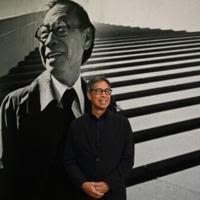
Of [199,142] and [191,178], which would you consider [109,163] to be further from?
[199,142]

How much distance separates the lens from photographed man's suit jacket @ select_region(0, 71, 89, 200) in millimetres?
2572

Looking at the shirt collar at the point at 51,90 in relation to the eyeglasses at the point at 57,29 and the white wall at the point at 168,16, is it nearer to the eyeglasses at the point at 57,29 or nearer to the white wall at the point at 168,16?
the eyeglasses at the point at 57,29

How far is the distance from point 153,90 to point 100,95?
269 cm

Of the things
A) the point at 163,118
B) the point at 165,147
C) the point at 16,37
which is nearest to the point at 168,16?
the point at 163,118

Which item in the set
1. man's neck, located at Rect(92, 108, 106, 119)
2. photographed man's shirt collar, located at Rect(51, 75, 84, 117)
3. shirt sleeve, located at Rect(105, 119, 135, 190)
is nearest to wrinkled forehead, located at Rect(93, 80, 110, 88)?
man's neck, located at Rect(92, 108, 106, 119)

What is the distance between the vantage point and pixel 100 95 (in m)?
1.90

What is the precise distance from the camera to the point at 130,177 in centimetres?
282

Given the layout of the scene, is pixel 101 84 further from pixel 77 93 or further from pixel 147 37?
pixel 147 37

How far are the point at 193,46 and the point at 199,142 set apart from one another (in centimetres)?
431

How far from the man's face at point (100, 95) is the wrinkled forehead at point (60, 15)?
829mm

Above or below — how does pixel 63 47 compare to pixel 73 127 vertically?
above

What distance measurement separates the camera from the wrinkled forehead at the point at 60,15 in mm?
2535

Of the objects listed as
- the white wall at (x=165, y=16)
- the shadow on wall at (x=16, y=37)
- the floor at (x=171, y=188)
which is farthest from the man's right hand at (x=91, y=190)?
the white wall at (x=165, y=16)

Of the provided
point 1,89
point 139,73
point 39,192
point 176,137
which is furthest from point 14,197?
point 139,73
